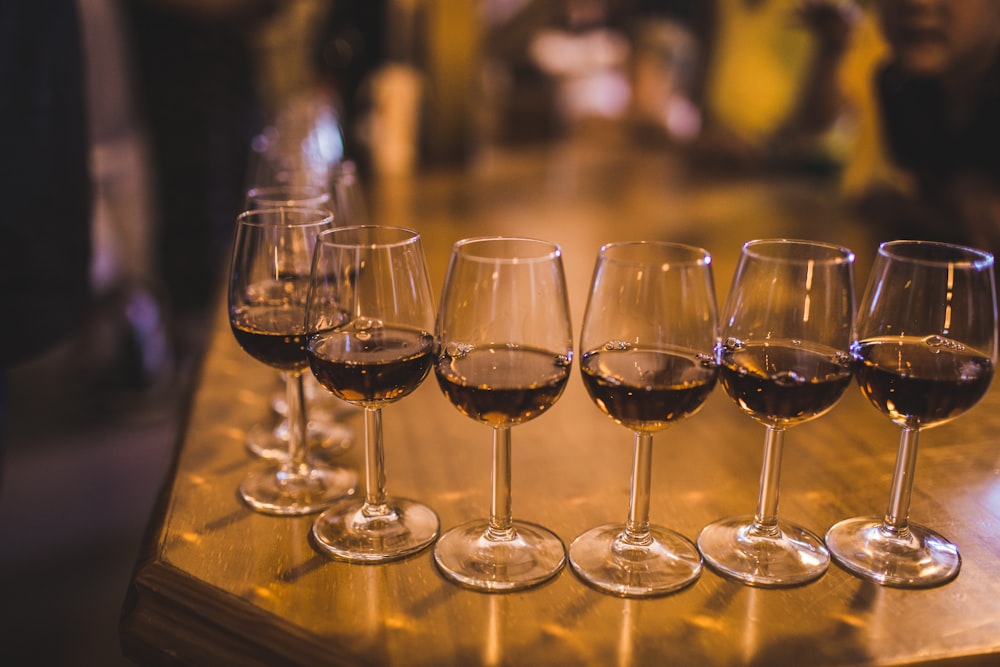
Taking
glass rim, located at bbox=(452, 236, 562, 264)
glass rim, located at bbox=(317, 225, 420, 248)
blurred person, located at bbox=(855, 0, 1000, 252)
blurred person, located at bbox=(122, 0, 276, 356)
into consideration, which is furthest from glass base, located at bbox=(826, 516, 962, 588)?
blurred person, located at bbox=(122, 0, 276, 356)

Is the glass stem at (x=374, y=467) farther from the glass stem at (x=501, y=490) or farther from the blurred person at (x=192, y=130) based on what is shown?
the blurred person at (x=192, y=130)

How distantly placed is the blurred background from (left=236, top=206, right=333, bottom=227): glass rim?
1.34ft

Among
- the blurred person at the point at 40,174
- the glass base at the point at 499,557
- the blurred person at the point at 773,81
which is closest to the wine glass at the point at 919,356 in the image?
the glass base at the point at 499,557

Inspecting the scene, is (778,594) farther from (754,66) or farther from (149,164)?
(149,164)

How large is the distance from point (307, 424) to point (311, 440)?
5 centimetres

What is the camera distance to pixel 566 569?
0.81m

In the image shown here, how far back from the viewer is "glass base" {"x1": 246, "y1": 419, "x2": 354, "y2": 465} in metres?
1.06

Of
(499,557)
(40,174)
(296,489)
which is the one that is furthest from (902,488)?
(40,174)

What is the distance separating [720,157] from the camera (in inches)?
122

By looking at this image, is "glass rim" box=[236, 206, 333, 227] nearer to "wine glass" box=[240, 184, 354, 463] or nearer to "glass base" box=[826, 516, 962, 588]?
"wine glass" box=[240, 184, 354, 463]

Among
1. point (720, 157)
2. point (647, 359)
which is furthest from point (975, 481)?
point (720, 157)

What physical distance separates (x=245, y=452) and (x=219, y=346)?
1.28ft

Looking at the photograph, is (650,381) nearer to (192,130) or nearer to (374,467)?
(374,467)

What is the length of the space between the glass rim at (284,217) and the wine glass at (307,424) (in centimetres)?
10
